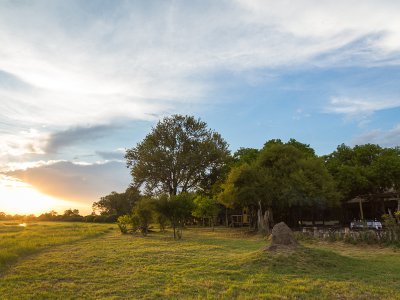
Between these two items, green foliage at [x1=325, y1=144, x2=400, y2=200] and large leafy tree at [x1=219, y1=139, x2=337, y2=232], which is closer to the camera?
large leafy tree at [x1=219, y1=139, x2=337, y2=232]

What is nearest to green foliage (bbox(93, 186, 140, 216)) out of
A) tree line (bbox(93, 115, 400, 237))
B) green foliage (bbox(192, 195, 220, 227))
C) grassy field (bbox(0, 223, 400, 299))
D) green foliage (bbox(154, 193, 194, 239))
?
tree line (bbox(93, 115, 400, 237))

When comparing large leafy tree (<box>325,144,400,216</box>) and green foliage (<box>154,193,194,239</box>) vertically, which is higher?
large leafy tree (<box>325,144,400,216</box>)

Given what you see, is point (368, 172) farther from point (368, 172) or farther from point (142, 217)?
point (142, 217)

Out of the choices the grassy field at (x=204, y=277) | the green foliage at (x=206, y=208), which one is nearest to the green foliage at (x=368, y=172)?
the green foliage at (x=206, y=208)

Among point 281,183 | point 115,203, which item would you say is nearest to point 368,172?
point 281,183

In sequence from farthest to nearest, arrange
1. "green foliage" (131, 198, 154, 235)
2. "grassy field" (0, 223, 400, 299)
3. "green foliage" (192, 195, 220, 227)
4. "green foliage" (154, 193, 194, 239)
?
1. "green foliage" (192, 195, 220, 227)
2. "green foliage" (131, 198, 154, 235)
3. "green foliage" (154, 193, 194, 239)
4. "grassy field" (0, 223, 400, 299)

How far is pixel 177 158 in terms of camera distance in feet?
148

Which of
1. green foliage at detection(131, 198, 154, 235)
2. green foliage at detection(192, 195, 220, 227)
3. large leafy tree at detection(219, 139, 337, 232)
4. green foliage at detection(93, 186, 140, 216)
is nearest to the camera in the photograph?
large leafy tree at detection(219, 139, 337, 232)

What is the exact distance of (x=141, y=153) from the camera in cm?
4612

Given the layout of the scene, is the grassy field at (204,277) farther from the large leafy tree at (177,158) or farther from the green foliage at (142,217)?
the large leafy tree at (177,158)

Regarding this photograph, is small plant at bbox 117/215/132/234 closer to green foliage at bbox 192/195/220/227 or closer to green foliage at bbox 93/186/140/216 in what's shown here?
green foliage at bbox 192/195/220/227

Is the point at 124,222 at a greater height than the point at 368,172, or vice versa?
the point at 368,172

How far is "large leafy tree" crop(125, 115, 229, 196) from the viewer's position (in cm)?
4506

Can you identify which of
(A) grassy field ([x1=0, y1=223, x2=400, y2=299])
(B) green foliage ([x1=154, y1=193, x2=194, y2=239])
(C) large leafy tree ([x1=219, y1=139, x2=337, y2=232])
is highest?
(C) large leafy tree ([x1=219, y1=139, x2=337, y2=232])
